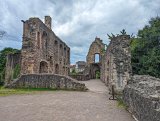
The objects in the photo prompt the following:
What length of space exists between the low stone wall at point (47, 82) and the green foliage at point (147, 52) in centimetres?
687

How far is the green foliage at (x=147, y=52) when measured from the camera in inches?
746

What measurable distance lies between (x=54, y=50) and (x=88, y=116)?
741 inches

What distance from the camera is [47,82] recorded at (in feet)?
54.0

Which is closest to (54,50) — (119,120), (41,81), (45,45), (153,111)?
(45,45)

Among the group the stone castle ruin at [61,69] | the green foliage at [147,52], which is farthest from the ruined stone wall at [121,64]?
the green foliage at [147,52]

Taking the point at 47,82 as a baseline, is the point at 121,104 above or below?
below

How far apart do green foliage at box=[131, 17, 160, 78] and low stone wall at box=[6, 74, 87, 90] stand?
271 inches

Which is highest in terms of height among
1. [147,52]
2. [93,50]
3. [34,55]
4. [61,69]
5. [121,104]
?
[93,50]

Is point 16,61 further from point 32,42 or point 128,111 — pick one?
point 128,111

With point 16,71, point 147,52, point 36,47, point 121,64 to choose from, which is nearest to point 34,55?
point 36,47

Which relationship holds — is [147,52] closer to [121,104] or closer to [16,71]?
[121,104]

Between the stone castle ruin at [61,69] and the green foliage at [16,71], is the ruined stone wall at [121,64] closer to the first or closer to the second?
the stone castle ruin at [61,69]

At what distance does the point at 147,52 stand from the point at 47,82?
9.67 metres

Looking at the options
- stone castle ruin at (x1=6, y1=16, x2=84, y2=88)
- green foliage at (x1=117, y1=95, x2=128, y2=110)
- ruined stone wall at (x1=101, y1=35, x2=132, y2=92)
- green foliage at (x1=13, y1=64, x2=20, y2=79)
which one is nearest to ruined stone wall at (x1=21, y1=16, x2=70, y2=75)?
stone castle ruin at (x1=6, y1=16, x2=84, y2=88)
